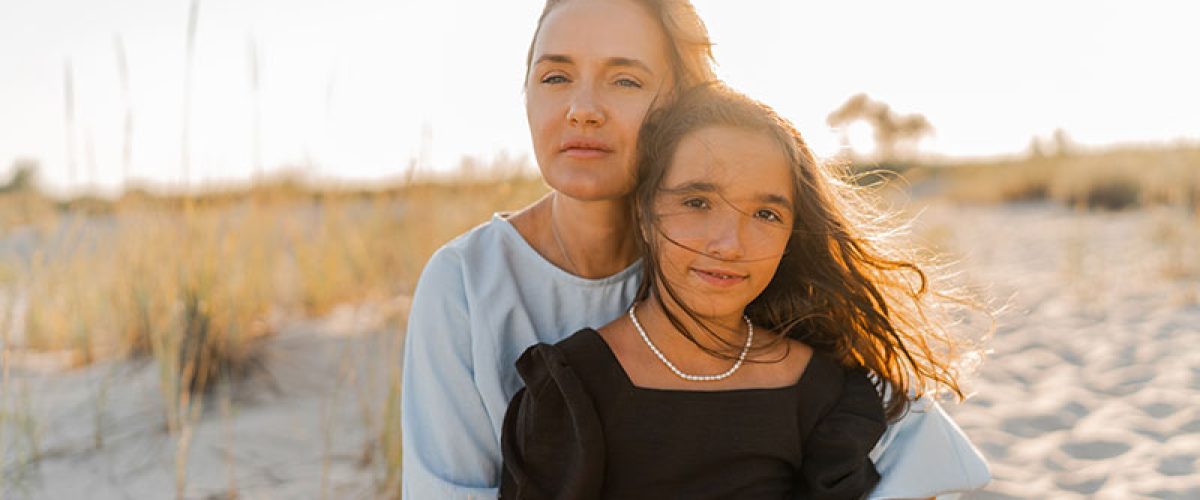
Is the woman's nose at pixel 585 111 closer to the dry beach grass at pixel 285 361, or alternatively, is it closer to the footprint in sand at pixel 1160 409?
the dry beach grass at pixel 285 361

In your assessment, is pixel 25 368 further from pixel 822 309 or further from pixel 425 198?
pixel 822 309

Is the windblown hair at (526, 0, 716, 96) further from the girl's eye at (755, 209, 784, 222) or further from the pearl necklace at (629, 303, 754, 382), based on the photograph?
the pearl necklace at (629, 303, 754, 382)

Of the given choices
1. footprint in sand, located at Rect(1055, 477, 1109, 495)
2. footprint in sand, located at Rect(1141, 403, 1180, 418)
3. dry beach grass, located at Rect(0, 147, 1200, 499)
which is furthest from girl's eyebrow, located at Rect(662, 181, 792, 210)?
footprint in sand, located at Rect(1141, 403, 1180, 418)

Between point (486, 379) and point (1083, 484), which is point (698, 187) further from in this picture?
point (1083, 484)

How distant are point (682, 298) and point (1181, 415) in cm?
271

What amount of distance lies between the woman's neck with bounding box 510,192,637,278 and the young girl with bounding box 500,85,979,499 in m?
0.18

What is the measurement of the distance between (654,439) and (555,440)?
0.20m

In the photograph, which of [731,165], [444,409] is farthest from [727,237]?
[444,409]

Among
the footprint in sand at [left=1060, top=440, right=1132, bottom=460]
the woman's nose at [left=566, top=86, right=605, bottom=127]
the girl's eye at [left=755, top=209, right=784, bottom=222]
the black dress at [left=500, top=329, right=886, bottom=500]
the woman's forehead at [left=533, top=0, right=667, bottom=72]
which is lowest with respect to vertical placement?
the footprint in sand at [left=1060, top=440, right=1132, bottom=460]

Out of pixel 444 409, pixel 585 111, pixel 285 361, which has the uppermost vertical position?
pixel 585 111

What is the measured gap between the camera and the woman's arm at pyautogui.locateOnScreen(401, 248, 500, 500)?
6.81 feet

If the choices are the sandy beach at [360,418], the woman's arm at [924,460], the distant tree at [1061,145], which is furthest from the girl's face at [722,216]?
the distant tree at [1061,145]

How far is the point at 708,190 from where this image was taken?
1901mm

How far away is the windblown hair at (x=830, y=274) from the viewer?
2002mm
